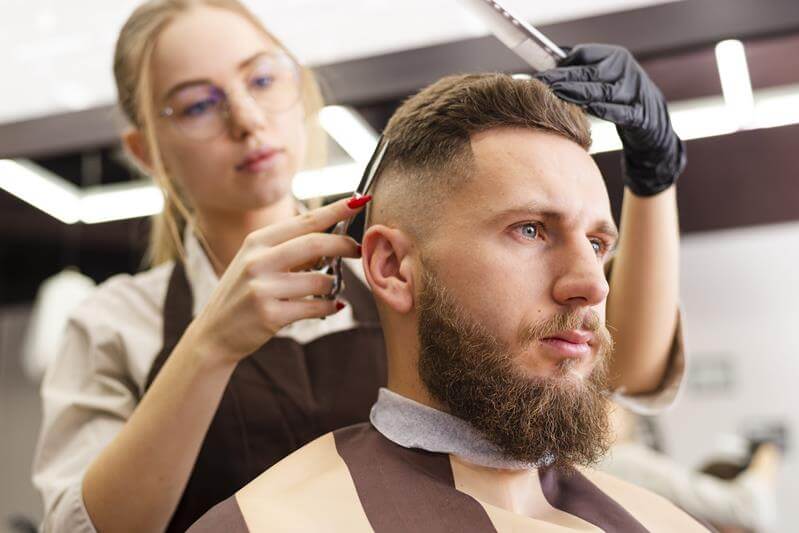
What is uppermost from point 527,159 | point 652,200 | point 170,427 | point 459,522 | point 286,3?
point 286,3

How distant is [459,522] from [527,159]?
569mm

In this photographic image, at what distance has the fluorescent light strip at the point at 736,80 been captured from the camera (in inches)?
114

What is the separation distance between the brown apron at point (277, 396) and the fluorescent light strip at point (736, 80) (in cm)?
168

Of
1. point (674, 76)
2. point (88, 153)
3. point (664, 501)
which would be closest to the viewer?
point (664, 501)

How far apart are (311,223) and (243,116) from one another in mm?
420

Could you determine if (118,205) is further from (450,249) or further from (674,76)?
(450,249)

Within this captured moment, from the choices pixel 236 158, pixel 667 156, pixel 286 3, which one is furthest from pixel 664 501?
pixel 286 3

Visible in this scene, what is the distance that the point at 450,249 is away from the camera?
1410mm

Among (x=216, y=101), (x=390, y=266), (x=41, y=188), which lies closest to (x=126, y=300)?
(x=216, y=101)

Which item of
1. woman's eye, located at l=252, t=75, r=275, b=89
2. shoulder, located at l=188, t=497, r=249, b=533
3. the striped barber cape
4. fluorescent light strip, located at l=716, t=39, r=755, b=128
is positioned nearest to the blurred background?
fluorescent light strip, located at l=716, t=39, r=755, b=128

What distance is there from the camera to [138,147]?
201cm

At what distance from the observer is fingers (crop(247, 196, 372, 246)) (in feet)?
4.88

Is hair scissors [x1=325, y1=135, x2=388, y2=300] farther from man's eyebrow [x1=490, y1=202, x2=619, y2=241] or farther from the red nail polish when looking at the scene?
man's eyebrow [x1=490, y1=202, x2=619, y2=241]

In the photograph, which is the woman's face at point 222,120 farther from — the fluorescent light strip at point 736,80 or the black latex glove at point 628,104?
the fluorescent light strip at point 736,80
